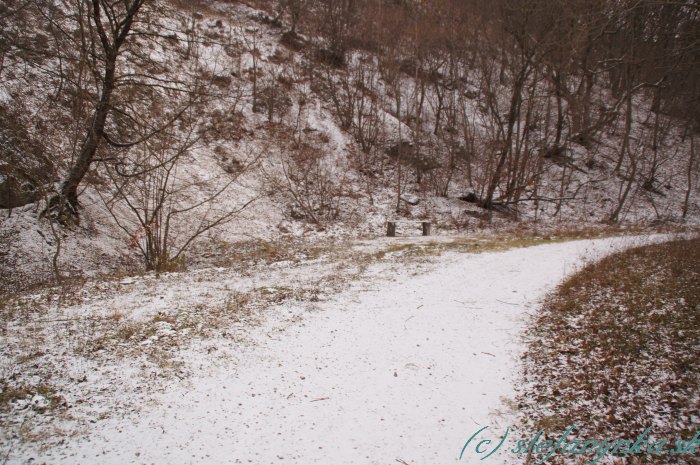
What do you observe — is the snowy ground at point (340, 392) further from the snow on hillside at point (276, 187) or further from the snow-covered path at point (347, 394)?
the snow on hillside at point (276, 187)

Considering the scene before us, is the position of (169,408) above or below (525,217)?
below

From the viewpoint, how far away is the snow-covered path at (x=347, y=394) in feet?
11.8

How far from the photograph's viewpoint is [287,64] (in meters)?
23.7

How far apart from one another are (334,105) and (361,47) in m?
4.98

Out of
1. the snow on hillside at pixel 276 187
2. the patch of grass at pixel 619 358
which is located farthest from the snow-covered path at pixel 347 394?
the snow on hillside at pixel 276 187

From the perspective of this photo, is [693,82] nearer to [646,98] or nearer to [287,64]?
[646,98]

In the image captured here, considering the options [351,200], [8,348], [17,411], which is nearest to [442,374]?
[17,411]

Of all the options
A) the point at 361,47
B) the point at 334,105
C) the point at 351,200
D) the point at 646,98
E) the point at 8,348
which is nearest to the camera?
the point at 8,348

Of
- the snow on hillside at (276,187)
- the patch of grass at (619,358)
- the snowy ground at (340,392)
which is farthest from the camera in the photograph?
the snow on hillside at (276,187)

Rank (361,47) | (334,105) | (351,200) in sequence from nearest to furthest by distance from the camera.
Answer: (351,200) < (334,105) < (361,47)

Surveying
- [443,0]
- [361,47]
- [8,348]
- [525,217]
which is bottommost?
[8,348]

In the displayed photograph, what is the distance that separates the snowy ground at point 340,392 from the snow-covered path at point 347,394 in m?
0.01

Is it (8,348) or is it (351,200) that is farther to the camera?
(351,200)

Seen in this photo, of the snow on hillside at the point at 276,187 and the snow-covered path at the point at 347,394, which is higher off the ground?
the snow on hillside at the point at 276,187
